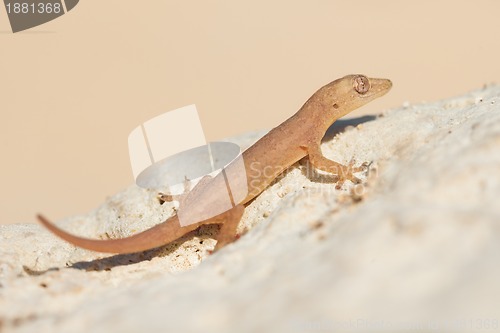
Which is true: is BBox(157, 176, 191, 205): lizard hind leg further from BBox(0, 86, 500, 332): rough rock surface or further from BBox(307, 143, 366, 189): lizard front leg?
BBox(307, 143, 366, 189): lizard front leg

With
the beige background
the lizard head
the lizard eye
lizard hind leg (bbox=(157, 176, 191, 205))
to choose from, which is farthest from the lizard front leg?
the beige background

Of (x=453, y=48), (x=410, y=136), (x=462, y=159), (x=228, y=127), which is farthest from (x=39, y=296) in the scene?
(x=453, y=48)

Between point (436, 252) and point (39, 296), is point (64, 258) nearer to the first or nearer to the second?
point (39, 296)

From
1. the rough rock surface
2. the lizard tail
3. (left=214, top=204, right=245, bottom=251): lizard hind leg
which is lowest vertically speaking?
(left=214, top=204, right=245, bottom=251): lizard hind leg

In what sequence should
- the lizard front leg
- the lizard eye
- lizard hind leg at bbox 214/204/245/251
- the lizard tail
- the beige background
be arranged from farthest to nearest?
the beige background → the lizard eye → the lizard front leg → lizard hind leg at bbox 214/204/245/251 → the lizard tail

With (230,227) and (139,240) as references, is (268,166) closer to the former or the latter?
(230,227)

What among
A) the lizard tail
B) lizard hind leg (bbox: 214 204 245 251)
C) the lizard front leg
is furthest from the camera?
the lizard front leg

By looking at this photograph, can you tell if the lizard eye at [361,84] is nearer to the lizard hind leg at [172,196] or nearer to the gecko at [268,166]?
the gecko at [268,166]

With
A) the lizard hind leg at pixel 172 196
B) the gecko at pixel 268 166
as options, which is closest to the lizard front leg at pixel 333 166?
the gecko at pixel 268 166

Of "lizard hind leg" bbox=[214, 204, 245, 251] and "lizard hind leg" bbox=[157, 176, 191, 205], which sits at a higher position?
"lizard hind leg" bbox=[157, 176, 191, 205]
